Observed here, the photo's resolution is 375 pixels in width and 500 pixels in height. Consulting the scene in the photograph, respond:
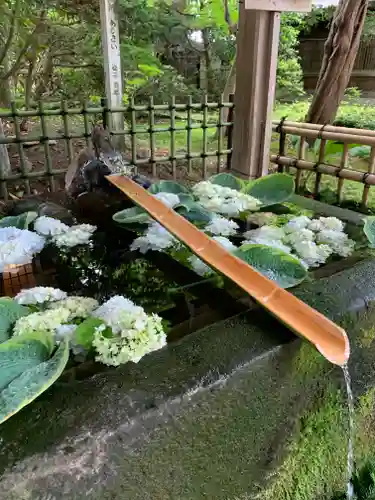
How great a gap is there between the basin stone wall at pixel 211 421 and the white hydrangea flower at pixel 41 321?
11.2 inches

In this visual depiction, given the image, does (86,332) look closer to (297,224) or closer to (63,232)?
(63,232)

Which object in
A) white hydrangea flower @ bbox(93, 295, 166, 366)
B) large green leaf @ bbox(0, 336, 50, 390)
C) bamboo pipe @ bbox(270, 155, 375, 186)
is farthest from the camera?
bamboo pipe @ bbox(270, 155, 375, 186)

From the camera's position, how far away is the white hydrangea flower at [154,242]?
2.04 metres

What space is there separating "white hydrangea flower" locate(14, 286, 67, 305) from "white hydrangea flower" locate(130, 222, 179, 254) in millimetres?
570

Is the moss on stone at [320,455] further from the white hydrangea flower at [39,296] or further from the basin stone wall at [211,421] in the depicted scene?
the white hydrangea flower at [39,296]

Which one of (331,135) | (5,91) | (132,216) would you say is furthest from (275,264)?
(5,91)

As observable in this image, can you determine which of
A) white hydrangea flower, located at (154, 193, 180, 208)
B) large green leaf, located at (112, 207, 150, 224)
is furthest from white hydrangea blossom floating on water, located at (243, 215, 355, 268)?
large green leaf, located at (112, 207, 150, 224)

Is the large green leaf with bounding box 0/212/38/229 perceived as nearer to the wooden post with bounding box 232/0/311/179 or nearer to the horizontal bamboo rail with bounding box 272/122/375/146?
the wooden post with bounding box 232/0/311/179

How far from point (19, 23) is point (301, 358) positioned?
4.43m

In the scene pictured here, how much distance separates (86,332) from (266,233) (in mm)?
1126

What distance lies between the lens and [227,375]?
1.10 meters

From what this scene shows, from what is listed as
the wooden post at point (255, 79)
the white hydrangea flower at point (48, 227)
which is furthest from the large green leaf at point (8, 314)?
the wooden post at point (255, 79)

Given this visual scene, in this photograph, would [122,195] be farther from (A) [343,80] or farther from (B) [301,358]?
(A) [343,80]

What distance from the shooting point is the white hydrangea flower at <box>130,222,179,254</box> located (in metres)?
2.04
